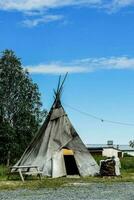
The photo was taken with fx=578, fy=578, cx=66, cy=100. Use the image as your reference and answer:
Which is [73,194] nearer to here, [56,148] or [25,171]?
[25,171]

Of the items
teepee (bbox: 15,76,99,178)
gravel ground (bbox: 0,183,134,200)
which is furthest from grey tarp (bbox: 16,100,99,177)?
gravel ground (bbox: 0,183,134,200)

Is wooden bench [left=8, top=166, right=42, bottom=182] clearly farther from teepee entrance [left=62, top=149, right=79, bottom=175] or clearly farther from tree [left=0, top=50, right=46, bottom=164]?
tree [left=0, top=50, right=46, bottom=164]

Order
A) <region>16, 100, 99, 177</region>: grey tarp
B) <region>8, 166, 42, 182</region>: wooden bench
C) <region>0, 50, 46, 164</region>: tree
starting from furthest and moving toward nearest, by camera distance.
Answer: <region>0, 50, 46, 164</region>: tree < <region>16, 100, 99, 177</region>: grey tarp < <region>8, 166, 42, 182</region>: wooden bench

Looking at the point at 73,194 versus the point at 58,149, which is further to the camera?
the point at 58,149

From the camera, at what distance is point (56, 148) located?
37250 millimetres

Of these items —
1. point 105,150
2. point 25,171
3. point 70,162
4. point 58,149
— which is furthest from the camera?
point 105,150

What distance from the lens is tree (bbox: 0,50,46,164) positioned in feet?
225

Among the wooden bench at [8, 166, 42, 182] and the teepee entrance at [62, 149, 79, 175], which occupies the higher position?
the teepee entrance at [62, 149, 79, 175]

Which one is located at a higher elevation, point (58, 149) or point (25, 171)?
point (58, 149)

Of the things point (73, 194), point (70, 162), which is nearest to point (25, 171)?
point (70, 162)

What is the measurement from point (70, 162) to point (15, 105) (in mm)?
29569

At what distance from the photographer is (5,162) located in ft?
Result: 229

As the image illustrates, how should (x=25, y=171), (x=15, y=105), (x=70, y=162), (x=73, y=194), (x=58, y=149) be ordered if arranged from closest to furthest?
(x=73, y=194) < (x=25, y=171) < (x=58, y=149) < (x=70, y=162) < (x=15, y=105)

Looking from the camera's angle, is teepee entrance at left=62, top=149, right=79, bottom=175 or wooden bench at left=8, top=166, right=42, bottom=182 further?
teepee entrance at left=62, top=149, right=79, bottom=175
